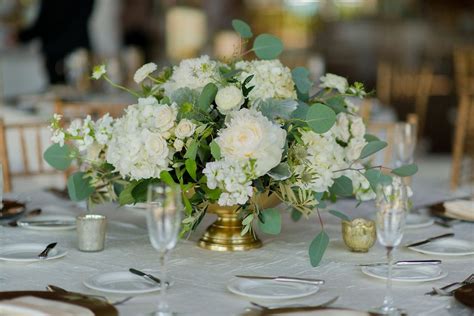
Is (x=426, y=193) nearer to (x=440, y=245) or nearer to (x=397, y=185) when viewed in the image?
(x=440, y=245)

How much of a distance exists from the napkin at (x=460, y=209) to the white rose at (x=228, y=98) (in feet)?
2.93

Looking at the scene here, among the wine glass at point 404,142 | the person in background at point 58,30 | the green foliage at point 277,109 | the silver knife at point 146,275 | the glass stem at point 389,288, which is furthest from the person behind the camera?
the person in background at point 58,30

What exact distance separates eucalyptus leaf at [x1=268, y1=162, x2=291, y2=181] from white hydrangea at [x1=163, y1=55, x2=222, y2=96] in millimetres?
267

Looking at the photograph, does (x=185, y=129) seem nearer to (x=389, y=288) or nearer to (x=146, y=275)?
(x=146, y=275)

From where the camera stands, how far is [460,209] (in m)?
2.58

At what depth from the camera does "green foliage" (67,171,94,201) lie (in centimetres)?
224

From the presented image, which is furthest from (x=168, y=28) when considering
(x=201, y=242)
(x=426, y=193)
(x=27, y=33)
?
(x=201, y=242)

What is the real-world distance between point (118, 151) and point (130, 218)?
1.81 ft

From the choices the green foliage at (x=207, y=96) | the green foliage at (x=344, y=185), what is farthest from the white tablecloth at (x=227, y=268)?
the green foliage at (x=207, y=96)

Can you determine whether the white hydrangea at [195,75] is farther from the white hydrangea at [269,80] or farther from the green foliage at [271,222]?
the green foliage at [271,222]

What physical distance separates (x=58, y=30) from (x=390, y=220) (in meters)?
5.80

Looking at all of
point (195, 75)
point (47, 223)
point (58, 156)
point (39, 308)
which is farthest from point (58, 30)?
point (39, 308)

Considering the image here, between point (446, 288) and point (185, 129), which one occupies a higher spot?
point (185, 129)

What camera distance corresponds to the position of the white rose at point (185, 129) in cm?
199
